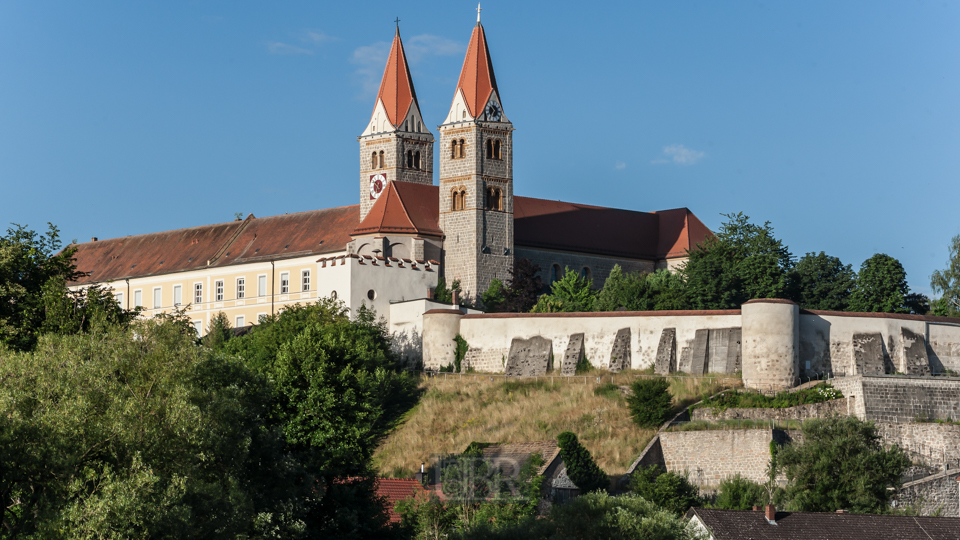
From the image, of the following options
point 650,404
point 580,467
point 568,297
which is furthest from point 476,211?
point 580,467

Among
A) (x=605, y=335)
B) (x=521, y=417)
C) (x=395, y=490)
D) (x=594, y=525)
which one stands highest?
(x=605, y=335)

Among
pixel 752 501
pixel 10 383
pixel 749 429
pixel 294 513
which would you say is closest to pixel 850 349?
pixel 749 429

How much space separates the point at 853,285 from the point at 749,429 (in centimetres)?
2371

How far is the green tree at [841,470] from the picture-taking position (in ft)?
137

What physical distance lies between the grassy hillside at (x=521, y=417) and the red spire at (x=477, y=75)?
58.7 ft

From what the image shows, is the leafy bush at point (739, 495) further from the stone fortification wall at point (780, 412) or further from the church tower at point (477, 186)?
the church tower at point (477, 186)

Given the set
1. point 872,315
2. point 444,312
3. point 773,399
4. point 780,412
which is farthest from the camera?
point 444,312

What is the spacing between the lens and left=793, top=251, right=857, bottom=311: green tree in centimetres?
6838

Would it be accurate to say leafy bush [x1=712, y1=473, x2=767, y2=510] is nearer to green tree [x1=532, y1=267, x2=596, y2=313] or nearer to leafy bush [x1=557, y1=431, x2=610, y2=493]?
leafy bush [x1=557, y1=431, x2=610, y2=493]

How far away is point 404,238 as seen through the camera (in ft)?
226

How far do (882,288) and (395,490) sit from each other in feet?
115

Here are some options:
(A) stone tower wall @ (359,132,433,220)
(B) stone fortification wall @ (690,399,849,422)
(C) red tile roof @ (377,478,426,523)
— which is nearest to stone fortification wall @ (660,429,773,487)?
(B) stone fortification wall @ (690,399,849,422)

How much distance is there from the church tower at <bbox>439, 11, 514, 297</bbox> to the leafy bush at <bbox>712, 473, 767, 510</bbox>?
2424 centimetres

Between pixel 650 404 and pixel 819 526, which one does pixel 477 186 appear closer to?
pixel 650 404
